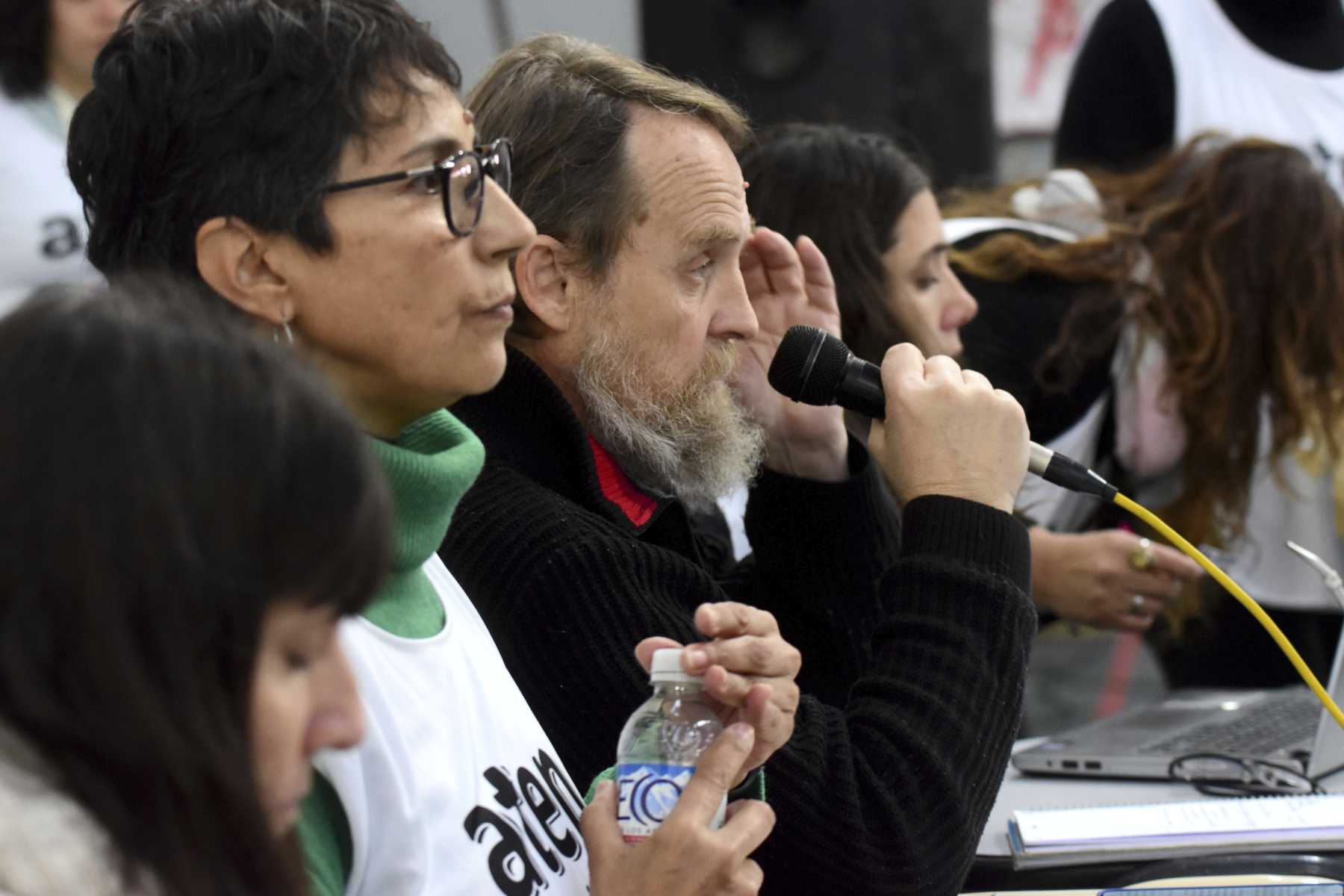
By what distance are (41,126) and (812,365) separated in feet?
5.01

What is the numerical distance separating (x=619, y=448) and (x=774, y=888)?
57 cm

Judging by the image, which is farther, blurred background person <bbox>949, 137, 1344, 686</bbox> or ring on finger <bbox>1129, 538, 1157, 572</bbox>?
blurred background person <bbox>949, 137, 1344, 686</bbox>

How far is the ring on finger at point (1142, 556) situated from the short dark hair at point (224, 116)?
1.84m

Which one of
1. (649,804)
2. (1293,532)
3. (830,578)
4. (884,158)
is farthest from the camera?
(1293,532)

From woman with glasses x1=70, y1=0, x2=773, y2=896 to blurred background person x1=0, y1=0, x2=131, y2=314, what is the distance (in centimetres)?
129

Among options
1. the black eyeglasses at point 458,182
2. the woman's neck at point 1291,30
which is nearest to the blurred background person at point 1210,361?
the woman's neck at point 1291,30

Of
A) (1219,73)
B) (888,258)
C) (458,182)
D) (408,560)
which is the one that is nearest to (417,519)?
(408,560)

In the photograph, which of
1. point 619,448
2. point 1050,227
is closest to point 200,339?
point 619,448

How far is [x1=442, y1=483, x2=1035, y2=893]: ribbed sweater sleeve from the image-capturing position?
1.53m

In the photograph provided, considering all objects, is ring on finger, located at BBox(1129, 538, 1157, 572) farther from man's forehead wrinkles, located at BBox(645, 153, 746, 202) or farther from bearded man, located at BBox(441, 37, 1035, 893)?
man's forehead wrinkles, located at BBox(645, 153, 746, 202)

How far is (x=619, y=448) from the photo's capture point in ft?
6.36

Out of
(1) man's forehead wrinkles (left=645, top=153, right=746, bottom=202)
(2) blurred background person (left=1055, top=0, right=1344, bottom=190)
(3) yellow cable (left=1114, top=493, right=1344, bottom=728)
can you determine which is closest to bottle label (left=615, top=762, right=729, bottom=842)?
(3) yellow cable (left=1114, top=493, right=1344, bottom=728)

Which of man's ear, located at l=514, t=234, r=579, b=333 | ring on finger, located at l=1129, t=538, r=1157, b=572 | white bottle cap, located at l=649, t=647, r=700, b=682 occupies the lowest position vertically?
ring on finger, located at l=1129, t=538, r=1157, b=572

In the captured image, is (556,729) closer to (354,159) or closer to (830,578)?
(354,159)
